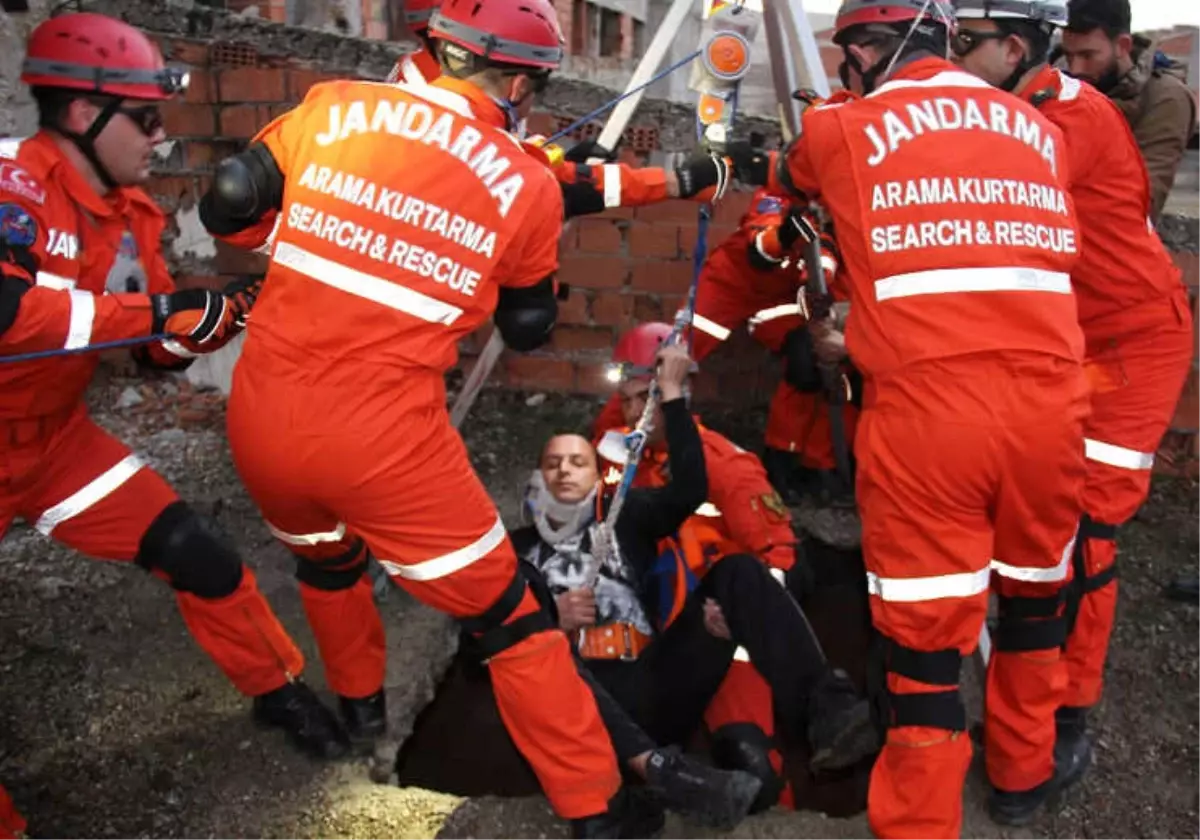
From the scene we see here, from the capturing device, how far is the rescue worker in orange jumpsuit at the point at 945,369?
6.69 feet

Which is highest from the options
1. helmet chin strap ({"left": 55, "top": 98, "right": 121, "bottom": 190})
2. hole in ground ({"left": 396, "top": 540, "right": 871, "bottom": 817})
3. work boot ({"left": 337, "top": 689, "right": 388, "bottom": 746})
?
helmet chin strap ({"left": 55, "top": 98, "right": 121, "bottom": 190})

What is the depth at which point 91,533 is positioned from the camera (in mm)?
2512

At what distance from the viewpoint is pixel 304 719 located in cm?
270

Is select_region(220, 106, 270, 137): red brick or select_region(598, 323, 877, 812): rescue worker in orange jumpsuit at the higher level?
select_region(220, 106, 270, 137): red brick

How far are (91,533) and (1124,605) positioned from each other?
11.0 feet

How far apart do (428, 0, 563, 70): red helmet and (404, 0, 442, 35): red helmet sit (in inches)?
60.0

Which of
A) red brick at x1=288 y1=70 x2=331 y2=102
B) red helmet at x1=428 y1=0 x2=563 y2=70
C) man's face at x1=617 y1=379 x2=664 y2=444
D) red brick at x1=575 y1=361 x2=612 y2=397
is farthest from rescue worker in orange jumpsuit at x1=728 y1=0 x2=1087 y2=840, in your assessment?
red brick at x1=288 y1=70 x2=331 y2=102

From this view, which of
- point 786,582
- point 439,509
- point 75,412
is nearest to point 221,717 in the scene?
point 75,412

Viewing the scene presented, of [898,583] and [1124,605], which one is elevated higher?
[898,583]

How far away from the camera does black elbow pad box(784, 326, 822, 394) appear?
3.98m

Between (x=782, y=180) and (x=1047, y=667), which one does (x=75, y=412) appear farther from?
(x=1047, y=667)

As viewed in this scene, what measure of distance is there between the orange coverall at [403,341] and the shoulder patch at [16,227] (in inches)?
21.9

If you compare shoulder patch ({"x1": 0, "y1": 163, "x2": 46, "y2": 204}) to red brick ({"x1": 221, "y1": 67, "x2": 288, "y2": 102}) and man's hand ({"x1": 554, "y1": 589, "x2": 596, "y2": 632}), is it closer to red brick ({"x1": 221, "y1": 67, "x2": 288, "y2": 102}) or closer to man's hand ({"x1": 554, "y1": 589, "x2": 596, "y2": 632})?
man's hand ({"x1": 554, "y1": 589, "x2": 596, "y2": 632})

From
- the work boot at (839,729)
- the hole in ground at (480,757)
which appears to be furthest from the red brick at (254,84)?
the work boot at (839,729)
